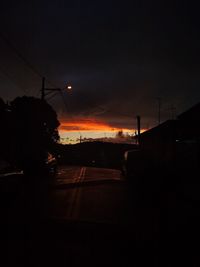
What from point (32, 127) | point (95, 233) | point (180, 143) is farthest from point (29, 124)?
point (95, 233)

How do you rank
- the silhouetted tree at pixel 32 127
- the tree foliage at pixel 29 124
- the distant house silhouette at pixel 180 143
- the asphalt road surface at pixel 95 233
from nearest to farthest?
the asphalt road surface at pixel 95 233, the distant house silhouette at pixel 180 143, the silhouetted tree at pixel 32 127, the tree foliage at pixel 29 124

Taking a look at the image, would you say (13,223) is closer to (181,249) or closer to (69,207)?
(69,207)

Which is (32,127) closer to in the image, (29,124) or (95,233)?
(29,124)

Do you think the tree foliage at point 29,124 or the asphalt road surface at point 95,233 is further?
the tree foliage at point 29,124

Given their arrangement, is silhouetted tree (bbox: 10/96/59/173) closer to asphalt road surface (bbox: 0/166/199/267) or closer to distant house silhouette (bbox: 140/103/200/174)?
distant house silhouette (bbox: 140/103/200/174)

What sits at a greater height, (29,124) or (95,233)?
(29,124)

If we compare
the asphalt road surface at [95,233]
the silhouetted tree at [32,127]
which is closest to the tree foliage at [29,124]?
the silhouetted tree at [32,127]

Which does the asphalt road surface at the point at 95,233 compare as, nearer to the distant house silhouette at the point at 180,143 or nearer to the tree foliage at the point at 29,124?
the distant house silhouette at the point at 180,143

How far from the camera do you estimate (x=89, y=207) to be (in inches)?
416

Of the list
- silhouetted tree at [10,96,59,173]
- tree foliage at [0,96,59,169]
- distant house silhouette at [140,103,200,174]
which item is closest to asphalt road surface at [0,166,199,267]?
distant house silhouette at [140,103,200,174]

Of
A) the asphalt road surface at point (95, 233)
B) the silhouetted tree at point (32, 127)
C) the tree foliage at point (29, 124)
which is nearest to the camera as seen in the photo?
the asphalt road surface at point (95, 233)

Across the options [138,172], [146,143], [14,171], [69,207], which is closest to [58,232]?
[69,207]

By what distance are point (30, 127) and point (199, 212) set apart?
106ft

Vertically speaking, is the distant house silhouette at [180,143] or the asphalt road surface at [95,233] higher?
the distant house silhouette at [180,143]
